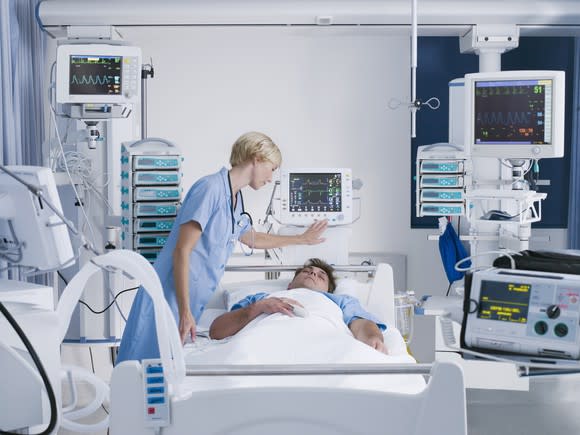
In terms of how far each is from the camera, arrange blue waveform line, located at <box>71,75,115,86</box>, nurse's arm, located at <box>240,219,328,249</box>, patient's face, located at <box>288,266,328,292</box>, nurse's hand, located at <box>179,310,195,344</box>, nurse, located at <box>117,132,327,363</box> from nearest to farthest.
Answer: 1. nurse's hand, located at <box>179,310,195,344</box>
2. nurse, located at <box>117,132,327,363</box>
3. patient's face, located at <box>288,266,328,292</box>
4. nurse's arm, located at <box>240,219,328,249</box>
5. blue waveform line, located at <box>71,75,115,86</box>

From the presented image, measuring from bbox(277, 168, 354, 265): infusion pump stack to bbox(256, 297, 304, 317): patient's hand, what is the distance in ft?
2.29

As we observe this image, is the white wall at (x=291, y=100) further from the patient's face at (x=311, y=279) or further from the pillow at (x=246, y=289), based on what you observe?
the patient's face at (x=311, y=279)

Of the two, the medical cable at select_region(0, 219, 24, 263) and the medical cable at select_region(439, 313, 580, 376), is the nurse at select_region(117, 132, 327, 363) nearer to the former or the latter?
the medical cable at select_region(0, 219, 24, 263)

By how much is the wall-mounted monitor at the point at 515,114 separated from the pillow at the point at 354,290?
854 millimetres

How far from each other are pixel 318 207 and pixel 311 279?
0.49 m

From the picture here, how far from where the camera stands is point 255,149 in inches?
116

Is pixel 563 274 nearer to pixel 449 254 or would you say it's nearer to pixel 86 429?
pixel 86 429

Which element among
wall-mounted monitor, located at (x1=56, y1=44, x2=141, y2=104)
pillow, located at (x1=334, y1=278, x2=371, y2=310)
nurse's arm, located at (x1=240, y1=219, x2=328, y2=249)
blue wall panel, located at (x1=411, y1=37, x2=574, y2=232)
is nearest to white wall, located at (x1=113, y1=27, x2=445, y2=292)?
blue wall panel, located at (x1=411, y1=37, x2=574, y2=232)

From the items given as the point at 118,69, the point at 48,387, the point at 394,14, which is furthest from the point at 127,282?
the point at 48,387

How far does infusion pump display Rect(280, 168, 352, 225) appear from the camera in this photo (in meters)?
3.67

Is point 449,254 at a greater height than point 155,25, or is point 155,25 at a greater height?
point 155,25

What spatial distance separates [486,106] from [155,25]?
2029 mm

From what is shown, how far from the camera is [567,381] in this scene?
10.1 ft

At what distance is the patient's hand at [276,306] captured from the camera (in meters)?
2.83
